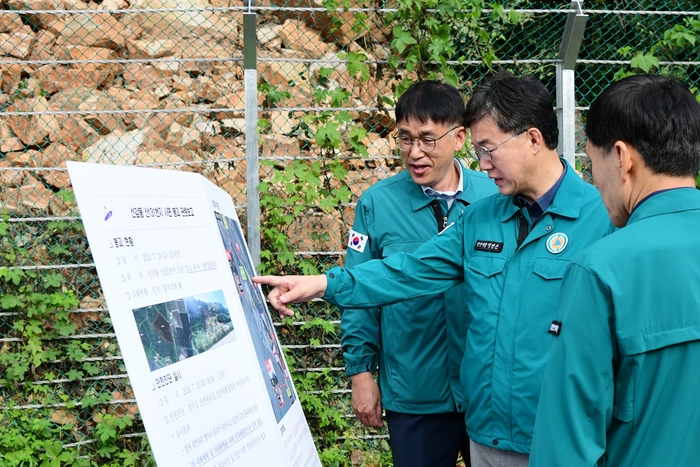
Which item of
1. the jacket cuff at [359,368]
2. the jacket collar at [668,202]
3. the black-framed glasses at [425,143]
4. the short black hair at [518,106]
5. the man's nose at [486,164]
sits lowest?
the jacket cuff at [359,368]

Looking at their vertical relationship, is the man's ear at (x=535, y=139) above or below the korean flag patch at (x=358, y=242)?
above

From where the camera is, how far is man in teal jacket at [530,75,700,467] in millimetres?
1489

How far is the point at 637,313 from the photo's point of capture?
1497 millimetres

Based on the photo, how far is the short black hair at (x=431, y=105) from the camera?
3.02m

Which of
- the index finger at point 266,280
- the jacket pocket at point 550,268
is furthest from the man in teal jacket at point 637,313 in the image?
the index finger at point 266,280

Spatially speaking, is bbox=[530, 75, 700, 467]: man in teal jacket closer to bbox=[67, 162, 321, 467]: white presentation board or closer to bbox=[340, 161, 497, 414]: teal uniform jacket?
bbox=[67, 162, 321, 467]: white presentation board

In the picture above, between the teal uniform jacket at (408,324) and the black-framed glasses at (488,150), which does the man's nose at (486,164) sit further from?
the teal uniform jacket at (408,324)

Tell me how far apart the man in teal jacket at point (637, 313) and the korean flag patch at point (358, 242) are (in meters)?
1.48

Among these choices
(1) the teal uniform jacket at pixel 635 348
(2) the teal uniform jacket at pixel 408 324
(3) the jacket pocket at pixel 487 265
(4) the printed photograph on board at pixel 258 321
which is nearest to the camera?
(1) the teal uniform jacket at pixel 635 348

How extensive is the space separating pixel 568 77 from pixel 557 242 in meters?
2.48

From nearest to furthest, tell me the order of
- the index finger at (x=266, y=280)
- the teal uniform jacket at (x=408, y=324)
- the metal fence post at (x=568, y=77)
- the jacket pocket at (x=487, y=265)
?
the jacket pocket at (x=487, y=265) → the index finger at (x=266, y=280) → the teal uniform jacket at (x=408, y=324) → the metal fence post at (x=568, y=77)

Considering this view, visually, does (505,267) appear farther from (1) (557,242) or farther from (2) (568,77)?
(2) (568,77)

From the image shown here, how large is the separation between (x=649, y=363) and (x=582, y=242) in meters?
0.80

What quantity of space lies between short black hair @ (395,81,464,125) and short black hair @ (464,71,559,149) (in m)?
0.59
